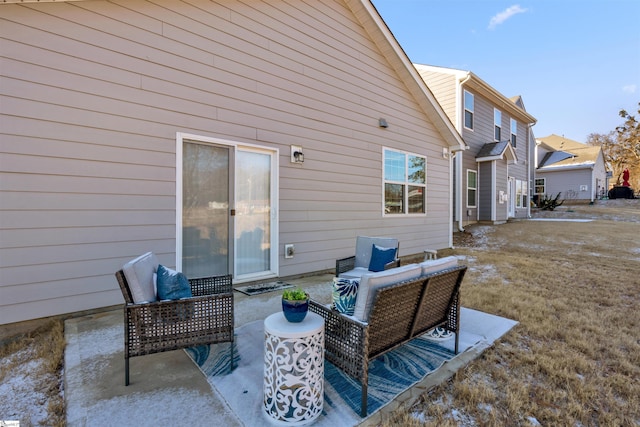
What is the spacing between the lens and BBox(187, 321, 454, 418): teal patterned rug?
2.03 meters

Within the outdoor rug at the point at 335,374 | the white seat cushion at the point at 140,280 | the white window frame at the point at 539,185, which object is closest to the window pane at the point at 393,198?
the outdoor rug at the point at 335,374

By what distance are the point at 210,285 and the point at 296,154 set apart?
2765 mm

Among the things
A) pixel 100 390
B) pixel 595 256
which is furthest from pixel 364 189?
pixel 595 256

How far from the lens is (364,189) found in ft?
21.0

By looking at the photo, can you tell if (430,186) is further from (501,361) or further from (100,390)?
(100,390)

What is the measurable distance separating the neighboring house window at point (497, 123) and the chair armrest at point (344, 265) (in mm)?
Answer: 11995

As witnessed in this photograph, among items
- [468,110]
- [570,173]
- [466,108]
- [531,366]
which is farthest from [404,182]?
[570,173]

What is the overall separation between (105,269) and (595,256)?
10135 mm

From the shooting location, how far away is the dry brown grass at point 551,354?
198cm

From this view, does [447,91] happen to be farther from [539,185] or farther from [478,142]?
[539,185]

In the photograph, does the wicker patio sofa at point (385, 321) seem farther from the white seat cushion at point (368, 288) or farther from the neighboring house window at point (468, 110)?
the neighboring house window at point (468, 110)

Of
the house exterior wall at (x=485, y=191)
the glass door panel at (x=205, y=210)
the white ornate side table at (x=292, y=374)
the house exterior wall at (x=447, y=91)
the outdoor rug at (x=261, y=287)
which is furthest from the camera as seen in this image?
the house exterior wall at (x=485, y=191)

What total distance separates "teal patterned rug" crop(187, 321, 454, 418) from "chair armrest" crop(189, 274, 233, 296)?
0.48m

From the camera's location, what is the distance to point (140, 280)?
2.28 metres
